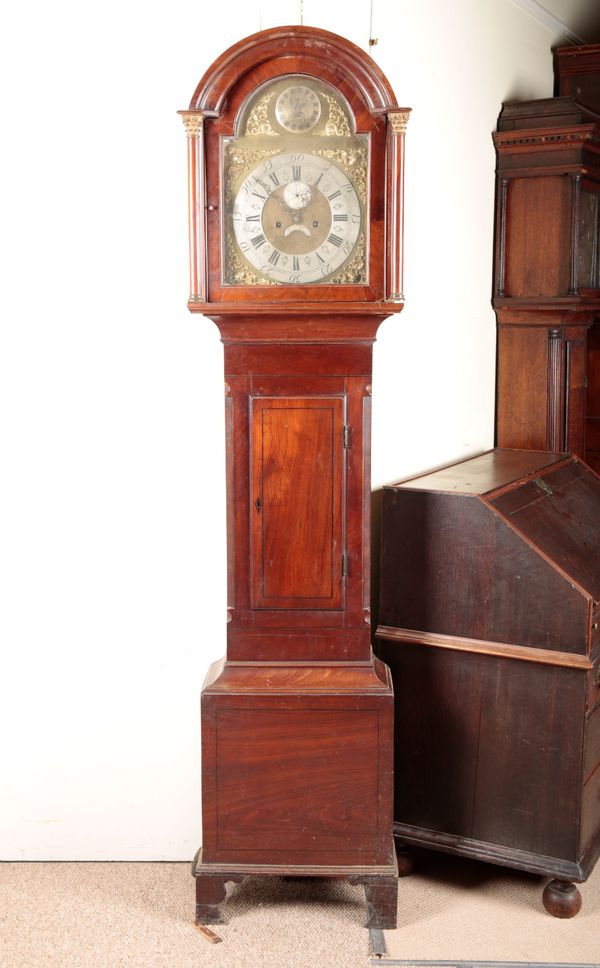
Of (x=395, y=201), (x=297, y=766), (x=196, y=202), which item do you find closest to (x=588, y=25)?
(x=395, y=201)

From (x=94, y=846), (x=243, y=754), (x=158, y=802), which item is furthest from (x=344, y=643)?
(x=94, y=846)

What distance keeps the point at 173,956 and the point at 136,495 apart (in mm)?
1251

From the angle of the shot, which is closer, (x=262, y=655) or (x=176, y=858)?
(x=262, y=655)

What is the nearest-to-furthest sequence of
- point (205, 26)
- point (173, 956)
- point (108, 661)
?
point (173, 956) → point (205, 26) → point (108, 661)

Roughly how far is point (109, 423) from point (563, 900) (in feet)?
6.10

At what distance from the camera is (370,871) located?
9.46 feet

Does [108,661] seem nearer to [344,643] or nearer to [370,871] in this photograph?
[344,643]

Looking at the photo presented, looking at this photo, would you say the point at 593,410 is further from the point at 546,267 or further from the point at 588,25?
the point at 588,25

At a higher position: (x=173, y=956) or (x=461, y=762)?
(x=461, y=762)

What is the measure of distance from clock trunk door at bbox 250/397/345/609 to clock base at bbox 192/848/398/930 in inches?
28.0

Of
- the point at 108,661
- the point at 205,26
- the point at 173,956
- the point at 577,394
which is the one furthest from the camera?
the point at 577,394

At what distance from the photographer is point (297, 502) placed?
2816mm

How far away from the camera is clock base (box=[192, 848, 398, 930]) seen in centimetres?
288

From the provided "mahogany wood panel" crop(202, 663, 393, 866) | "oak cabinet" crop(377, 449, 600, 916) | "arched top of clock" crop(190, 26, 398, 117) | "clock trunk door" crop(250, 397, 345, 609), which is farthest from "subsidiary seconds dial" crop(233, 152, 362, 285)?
"mahogany wood panel" crop(202, 663, 393, 866)
